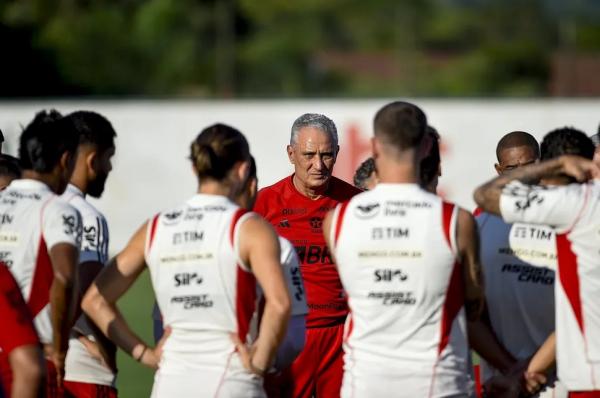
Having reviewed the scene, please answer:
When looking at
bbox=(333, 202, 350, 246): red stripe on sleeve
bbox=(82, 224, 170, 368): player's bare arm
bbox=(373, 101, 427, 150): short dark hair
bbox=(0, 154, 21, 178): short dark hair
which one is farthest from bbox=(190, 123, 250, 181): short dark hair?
bbox=(0, 154, 21, 178): short dark hair

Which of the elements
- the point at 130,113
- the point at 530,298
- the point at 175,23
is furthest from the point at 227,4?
the point at 530,298

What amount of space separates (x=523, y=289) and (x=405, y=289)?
1.21m

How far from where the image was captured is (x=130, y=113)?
70.3ft

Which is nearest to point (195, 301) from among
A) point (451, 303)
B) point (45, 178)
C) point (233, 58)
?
point (45, 178)

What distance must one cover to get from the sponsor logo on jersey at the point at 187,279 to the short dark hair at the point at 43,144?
91 cm

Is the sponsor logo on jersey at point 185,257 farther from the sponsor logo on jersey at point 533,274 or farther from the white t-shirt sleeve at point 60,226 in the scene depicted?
the sponsor logo on jersey at point 533,274

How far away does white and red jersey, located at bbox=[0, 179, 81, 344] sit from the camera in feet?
18.4

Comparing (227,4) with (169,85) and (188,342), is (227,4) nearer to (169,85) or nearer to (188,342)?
(169,85)

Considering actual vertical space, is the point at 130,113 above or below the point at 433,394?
above

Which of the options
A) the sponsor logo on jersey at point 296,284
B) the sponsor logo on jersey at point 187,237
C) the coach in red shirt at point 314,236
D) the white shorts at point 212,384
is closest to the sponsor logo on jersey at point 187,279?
the sponsor logo on jersey at point 187,237

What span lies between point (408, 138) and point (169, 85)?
38995mm

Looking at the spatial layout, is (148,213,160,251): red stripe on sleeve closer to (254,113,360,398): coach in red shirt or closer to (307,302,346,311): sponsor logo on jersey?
(254,113,360,398): coach in red shirt

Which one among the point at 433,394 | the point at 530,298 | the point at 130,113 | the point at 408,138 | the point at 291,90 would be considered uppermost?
the point at 291,90

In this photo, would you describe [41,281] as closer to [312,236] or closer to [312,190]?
[312,236]
